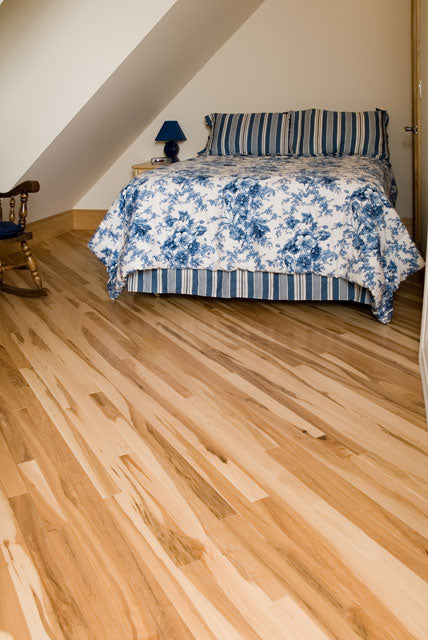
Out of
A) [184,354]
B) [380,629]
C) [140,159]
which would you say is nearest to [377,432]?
[380,629]

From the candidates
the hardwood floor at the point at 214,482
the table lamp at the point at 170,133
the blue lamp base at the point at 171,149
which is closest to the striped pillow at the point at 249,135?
the table lamp at the point at 170,133

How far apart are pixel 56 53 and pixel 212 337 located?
2.02 metres

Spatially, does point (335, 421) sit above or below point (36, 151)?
below

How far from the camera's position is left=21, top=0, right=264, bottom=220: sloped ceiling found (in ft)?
12.7

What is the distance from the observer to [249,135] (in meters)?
4.56

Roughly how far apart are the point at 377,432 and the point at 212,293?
4.98 feet

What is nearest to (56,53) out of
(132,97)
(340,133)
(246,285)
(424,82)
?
(132,97)

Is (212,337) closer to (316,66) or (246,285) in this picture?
(246,285)

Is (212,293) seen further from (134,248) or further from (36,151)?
(36,151)

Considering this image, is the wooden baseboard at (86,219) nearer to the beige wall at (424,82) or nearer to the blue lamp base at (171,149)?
the blue lamp base at (171,149)

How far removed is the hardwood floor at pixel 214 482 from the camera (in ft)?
4.36

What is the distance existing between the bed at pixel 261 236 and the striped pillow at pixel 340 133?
2.24ft

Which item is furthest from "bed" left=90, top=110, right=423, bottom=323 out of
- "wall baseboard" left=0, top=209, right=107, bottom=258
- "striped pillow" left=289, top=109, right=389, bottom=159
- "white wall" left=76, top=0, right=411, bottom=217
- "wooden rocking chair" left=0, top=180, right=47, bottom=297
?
"wall baseboard" left=0, top=209, right=107, bottom=258

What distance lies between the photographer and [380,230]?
301cm
